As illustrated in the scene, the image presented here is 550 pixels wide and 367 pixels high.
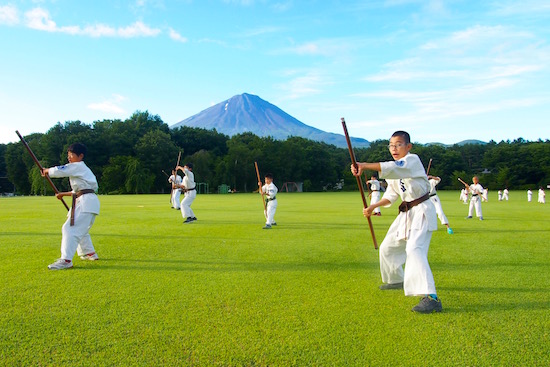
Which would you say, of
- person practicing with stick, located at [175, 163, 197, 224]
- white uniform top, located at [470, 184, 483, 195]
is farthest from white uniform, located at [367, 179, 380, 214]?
person practicing with stick, located at [175, 163, 197, 224]

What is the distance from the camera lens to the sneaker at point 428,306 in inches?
183

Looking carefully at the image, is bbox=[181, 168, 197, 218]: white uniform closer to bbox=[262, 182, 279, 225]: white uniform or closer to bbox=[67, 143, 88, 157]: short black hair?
bbox=[262, 182, 279, 225]: white uniform

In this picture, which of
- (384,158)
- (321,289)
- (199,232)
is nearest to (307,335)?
(321,289)

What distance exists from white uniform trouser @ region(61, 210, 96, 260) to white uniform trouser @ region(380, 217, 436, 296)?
17.7 feet

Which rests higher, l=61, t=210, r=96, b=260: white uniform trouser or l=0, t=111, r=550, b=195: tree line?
l=0, t=111, r=550, b=195: tree line

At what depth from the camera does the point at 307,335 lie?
396 centimetres

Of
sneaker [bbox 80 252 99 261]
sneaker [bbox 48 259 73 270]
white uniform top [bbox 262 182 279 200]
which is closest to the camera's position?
sneaker [bbox 48 259 73 270]

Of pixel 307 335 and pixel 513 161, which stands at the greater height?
pixel 513 161

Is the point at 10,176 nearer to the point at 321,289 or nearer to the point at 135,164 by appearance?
the point at 135,164

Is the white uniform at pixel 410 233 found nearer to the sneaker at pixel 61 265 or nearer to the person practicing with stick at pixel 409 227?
the person practicing with stick at pixel 409 227

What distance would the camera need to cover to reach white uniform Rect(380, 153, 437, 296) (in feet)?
15.9

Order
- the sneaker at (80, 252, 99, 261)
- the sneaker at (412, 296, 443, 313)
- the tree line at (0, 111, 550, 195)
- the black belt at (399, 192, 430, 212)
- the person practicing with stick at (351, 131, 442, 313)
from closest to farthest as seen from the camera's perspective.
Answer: the sneaker at (412, 296, 443, 313)
the person practicing with stick at (351, 131, 442, 313)
the black belt at (399, 192, 430, 212)
the sneaker at (80, 252, 99, 261)
the tree line at (0, 111, 550, 195)

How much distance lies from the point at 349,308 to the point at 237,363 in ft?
6.01

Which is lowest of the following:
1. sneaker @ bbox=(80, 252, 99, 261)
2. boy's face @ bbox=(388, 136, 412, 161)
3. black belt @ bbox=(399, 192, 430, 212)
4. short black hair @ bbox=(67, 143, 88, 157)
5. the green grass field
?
the green grass field
